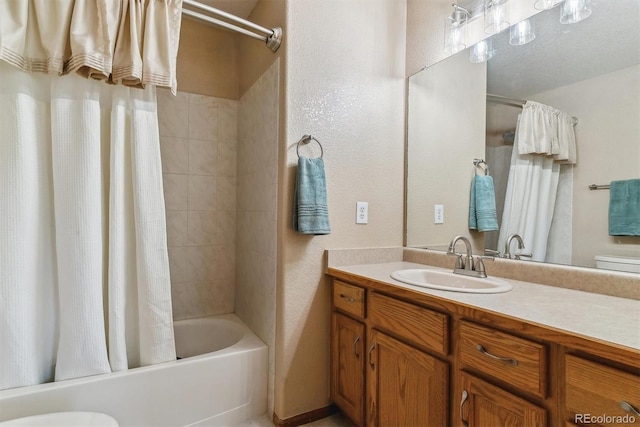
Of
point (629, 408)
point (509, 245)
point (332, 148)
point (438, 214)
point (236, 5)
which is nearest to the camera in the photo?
point (629, 408)

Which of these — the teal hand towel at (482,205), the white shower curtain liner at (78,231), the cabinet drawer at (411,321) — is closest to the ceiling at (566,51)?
the teal hand towel at (482,205)

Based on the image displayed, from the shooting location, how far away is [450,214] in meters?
1.84

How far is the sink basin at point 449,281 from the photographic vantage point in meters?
1.24

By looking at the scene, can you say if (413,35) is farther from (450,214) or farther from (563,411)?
(563,411)

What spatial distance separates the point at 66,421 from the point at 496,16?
8.10 feet

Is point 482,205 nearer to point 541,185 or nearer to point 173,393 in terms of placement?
point 541,185

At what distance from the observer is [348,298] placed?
5.17ft

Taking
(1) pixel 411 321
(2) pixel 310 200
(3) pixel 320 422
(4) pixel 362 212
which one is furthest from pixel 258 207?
(3) pixel 320 422

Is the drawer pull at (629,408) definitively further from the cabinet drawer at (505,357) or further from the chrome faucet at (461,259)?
the chrome faucet at (461,259)

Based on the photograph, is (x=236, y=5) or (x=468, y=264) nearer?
(x=468, y=264)

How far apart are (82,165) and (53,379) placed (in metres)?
0.97

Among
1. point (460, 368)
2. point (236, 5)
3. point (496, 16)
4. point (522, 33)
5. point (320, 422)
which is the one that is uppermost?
point (236, 5)

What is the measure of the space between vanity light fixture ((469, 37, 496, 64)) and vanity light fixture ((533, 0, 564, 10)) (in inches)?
9.2

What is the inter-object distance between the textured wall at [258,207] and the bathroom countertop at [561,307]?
0.68 meters
